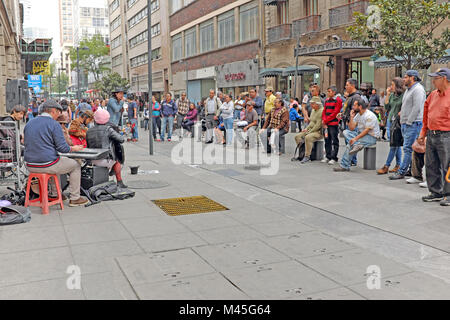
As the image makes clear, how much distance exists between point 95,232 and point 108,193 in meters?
1.95

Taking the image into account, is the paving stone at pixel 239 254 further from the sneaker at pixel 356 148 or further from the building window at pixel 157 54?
the building window at pixel 157 54

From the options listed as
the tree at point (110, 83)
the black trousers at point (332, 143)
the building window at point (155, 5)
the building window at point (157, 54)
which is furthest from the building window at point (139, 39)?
the black trousers at point (332, 143)

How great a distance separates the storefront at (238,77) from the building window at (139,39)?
2589cm

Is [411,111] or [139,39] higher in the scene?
[139,39]

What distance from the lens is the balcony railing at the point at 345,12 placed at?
949 inches

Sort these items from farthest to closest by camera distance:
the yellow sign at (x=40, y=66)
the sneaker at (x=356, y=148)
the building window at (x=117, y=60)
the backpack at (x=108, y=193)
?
the building window at (x=117, y=60) < the yellow sign at (x=40, y=66) < the sneaker at (x=356, y=148) < the backpack at (x=108, y=193)

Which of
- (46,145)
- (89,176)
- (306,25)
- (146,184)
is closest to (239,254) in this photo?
(46,145)

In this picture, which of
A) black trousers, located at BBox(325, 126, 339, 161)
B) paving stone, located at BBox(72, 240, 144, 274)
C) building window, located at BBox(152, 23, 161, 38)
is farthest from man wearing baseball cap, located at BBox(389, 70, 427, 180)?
building window, located at BBox(152, 23, 161, 38)

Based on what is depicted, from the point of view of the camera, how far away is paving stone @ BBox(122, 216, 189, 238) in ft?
19.0

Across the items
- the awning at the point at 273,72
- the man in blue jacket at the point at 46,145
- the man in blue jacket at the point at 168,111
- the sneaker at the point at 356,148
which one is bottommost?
the sneaker at the point at 356,148

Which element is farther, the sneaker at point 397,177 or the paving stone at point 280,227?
the sneaker at point 397,177

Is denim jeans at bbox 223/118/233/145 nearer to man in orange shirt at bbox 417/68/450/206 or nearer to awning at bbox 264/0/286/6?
man in orange shirt at bbox 417/68/450/206

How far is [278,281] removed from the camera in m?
4.18

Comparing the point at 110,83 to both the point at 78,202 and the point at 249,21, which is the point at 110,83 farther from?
the point at 78,202
